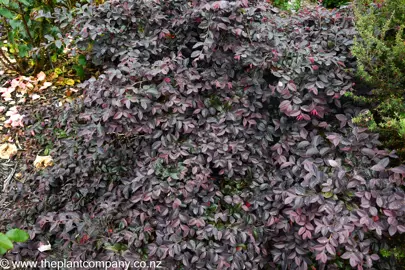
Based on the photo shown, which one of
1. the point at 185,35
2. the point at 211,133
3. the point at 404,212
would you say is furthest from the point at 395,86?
the point at 185,35

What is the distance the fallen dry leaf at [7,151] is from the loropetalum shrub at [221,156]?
0.68m

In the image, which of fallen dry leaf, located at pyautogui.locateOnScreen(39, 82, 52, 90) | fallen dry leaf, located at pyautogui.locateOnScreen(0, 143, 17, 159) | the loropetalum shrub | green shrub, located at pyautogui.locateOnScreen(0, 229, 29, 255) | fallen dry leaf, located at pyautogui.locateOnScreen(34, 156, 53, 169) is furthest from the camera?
fallen dry leaf, located at pyautogui.locateOnScreen(39, 82, 52, 90)

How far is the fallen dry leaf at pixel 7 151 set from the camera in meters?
2.85

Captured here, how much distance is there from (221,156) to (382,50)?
3.45 feet

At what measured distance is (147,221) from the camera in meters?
2.01

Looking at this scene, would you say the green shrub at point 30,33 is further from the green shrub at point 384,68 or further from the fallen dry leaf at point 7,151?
the green shrub at point 384,68

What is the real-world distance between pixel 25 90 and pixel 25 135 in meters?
0.55

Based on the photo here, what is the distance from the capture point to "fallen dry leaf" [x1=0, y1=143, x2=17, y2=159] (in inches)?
112

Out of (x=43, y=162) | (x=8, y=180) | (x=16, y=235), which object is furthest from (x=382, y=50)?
(x=8, y=180)

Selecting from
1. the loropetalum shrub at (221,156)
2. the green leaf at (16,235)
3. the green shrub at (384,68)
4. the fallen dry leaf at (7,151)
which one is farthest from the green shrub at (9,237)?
the fallen dry leaf at (7,151)

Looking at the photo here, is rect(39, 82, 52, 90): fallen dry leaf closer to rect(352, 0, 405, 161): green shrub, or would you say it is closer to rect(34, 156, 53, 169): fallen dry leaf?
rect(34, 156, 53, 169): fallen dry leaf

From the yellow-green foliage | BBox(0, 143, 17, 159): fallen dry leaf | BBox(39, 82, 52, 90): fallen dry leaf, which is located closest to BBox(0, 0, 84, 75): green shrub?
BBox(39, 82, 52, 90): fallen dry leaf

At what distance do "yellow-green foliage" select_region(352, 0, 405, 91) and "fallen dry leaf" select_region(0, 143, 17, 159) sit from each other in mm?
2543

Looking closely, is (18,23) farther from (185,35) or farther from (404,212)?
(404,212)
